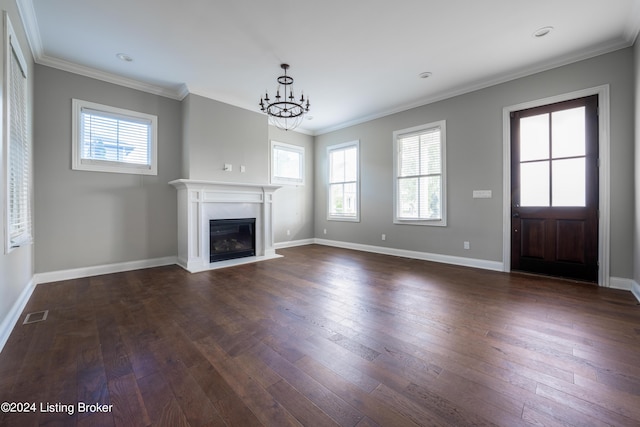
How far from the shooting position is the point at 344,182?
6.53 m

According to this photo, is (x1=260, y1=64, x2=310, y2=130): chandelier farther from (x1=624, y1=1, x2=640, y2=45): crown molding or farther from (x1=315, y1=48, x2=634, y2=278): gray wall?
(x1=624, y1=1, x2=640, y2=45): crown molding

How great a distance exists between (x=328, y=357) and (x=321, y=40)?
3410mm

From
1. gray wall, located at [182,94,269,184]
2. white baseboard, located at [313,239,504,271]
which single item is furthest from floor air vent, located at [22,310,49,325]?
white baseboard, located at [313,239,504,271]

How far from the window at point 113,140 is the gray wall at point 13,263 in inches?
22.0

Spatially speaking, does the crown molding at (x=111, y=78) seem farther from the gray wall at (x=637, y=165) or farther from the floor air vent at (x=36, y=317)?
the gray wall at (x=637, y=165)

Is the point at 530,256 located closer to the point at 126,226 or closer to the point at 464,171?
the point at 464,171

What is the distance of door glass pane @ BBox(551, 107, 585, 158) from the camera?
3557mm

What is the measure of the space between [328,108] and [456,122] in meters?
2.44

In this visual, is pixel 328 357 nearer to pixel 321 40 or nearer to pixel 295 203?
pixel 321 40

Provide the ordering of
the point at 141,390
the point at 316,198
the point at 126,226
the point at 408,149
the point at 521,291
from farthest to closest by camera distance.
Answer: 1. the point at 316,198
2. the point at 408,149
3. the point at 126,226
4. the point at 521,291
5. the point at 141,390

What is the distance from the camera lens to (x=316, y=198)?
23.7 ft

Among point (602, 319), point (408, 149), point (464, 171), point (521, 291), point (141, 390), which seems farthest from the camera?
point (408, 149)

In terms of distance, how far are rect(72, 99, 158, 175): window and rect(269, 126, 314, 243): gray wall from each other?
8.48ft

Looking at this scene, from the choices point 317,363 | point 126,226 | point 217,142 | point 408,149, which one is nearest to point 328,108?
point 408,149
